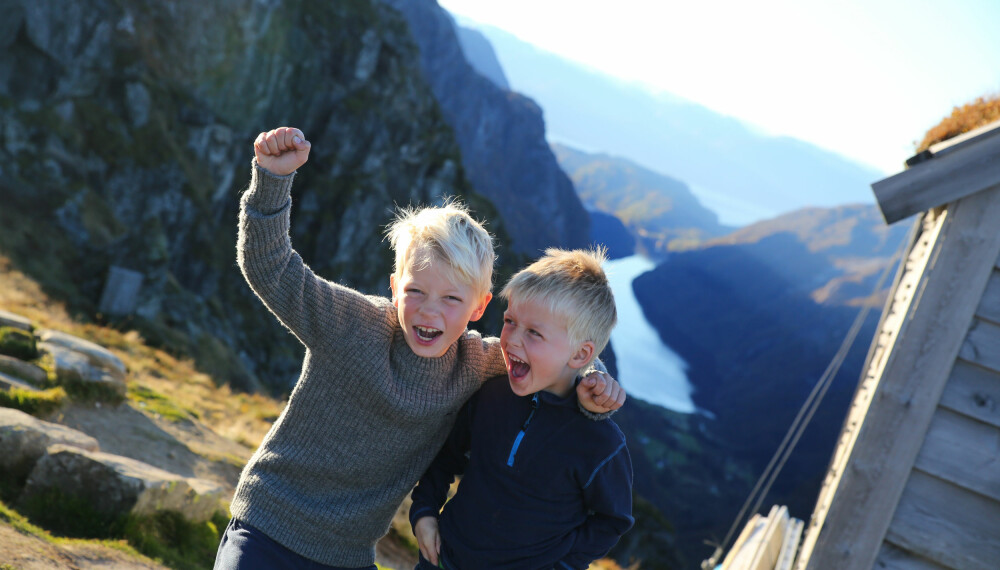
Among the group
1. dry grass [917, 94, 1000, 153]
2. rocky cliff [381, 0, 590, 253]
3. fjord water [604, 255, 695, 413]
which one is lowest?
fjord water [604, 255, 695, 413]

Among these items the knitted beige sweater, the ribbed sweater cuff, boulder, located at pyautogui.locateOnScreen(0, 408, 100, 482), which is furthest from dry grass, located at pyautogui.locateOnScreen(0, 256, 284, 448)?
the ribbed sweater cuff

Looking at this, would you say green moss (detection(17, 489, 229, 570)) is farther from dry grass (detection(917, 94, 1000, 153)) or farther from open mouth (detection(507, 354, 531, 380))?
dry grass (detection(917, 94, 1000, 153))

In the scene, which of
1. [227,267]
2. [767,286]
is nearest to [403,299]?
[227,267]

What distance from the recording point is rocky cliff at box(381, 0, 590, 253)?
382 feet

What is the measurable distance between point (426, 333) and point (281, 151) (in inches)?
34.8

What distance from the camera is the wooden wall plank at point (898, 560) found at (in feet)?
11.7

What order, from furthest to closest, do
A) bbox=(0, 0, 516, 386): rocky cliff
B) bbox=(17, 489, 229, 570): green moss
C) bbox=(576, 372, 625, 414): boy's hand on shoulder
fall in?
bbox=(0, 0, 516, 386): rocky cliff
bbox=(17, 489, 229, 570): green moss
bbox=(576, 372, 625, 414): boy's hand on shoulder

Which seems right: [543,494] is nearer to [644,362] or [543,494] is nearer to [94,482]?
[94,482]

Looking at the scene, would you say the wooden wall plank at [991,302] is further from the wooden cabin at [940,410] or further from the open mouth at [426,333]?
the open mouth at [426,333]

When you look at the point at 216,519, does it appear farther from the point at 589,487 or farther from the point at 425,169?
the point at 425,169

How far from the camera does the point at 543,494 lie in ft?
8.35

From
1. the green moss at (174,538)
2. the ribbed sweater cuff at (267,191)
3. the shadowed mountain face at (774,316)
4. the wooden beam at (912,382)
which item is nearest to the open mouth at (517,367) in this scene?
the ribbed sweater cuff at (267,191)

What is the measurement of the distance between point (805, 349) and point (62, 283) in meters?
126

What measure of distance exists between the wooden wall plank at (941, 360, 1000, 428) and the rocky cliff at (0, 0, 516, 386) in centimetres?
2018
